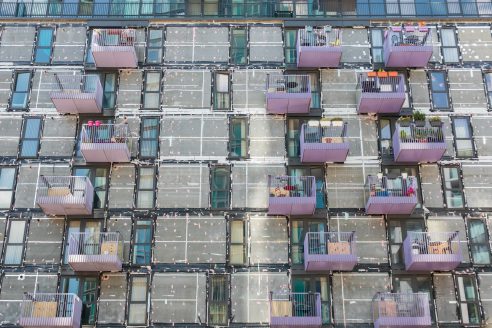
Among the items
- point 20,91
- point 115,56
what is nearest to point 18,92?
point 20,91

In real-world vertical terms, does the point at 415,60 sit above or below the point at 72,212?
above

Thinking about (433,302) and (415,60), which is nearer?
(433,302)

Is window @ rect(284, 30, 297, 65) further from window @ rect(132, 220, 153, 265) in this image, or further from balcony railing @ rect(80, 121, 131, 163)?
window @ rect(132, 220, 153, 265)

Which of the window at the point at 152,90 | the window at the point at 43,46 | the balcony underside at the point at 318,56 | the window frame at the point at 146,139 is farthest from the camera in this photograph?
the window at the point at 43,46

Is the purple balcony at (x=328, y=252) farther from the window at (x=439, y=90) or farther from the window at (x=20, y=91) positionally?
the window at (x=20, y=91)

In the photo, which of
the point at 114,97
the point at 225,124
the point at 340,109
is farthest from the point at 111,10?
the point at 340,109

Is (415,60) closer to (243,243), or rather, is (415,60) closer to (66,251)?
(243,243)

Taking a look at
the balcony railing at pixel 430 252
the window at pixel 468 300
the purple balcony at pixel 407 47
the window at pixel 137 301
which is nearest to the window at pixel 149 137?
the window at pixel 137 301
